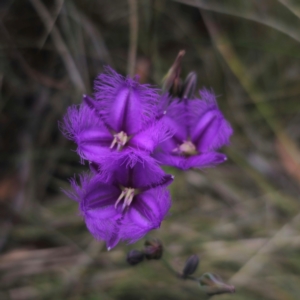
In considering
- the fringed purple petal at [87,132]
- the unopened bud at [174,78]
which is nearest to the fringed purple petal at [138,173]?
the fringed purple petal at [87,132]

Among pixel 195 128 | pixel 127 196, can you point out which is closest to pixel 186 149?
pixel 195 128

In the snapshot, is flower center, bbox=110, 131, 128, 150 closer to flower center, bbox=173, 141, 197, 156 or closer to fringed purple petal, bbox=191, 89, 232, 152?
flower center, bbox=173, 141, 197, 156

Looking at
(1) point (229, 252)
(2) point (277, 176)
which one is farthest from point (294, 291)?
(2) point (277, 176)

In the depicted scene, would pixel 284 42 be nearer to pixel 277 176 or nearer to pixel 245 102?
pixel 245 102

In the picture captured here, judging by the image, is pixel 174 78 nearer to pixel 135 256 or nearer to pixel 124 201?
pixel 124 201

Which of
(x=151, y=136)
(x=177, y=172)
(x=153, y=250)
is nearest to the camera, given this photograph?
(x=151, y=136)

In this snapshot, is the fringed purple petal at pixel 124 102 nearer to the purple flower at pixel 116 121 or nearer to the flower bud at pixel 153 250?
the purple flower at pixel 116 121
